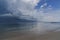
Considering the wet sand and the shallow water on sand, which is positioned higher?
the shallow water on sand

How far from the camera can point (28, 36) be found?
141cm

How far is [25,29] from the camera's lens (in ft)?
4.58

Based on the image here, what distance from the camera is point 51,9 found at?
1.42 metres

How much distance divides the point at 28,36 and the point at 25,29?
0.10 m

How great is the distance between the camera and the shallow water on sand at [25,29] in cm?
136

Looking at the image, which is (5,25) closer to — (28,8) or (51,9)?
(28,8)

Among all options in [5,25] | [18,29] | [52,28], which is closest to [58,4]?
[52,28]

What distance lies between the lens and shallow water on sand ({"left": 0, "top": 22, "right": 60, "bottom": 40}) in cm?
136

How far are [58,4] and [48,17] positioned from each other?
217 millimetres

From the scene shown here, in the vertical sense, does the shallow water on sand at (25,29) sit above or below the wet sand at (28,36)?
above

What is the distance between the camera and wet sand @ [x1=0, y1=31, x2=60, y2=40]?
137cm

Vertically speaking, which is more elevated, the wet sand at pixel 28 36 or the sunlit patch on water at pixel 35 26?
the sunlit patch on water at pixel 35 26

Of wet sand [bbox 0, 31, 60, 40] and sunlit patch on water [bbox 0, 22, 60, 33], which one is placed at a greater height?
sunlit patch on water [bbox 0, 22, 60, 33]

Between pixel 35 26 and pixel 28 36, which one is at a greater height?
pixel 35 26
